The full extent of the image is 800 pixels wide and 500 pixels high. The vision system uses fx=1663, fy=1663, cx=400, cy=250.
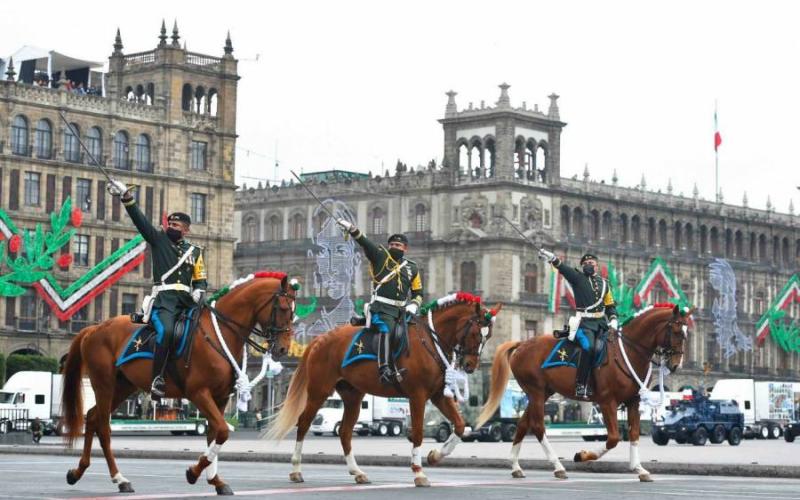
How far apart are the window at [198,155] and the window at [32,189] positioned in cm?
1033

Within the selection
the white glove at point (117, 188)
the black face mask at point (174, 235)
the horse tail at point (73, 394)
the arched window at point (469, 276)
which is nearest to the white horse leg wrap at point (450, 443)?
the black face mask at point (174, 235)

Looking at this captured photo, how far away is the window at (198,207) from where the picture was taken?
96688 millimetres

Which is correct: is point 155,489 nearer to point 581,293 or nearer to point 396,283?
point 396,283

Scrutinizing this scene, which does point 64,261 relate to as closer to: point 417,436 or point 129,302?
point 129,302

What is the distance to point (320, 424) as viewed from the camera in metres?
77.6

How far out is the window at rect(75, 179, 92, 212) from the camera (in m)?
91.5

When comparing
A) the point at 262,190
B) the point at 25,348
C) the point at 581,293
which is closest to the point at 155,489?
the point at 581,293

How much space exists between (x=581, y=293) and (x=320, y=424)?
52.5 metres

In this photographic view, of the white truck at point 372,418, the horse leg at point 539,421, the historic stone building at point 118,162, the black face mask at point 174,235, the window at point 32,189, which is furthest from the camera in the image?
the window at point 32,189

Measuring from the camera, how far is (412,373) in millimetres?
22891

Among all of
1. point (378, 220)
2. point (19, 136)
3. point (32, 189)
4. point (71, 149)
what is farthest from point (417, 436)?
point (378, 220)

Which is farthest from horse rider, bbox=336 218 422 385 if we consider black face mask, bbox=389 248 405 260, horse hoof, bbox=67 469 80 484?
horse hoof, bbox=67 469 80 484

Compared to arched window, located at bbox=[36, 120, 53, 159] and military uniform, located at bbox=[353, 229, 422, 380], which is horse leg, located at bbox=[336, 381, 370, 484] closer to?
military uniform, located at bbox=[353, 229, 422, 380]

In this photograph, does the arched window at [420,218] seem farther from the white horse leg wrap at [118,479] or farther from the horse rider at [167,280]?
the white horse leg wrap at [118,479]
